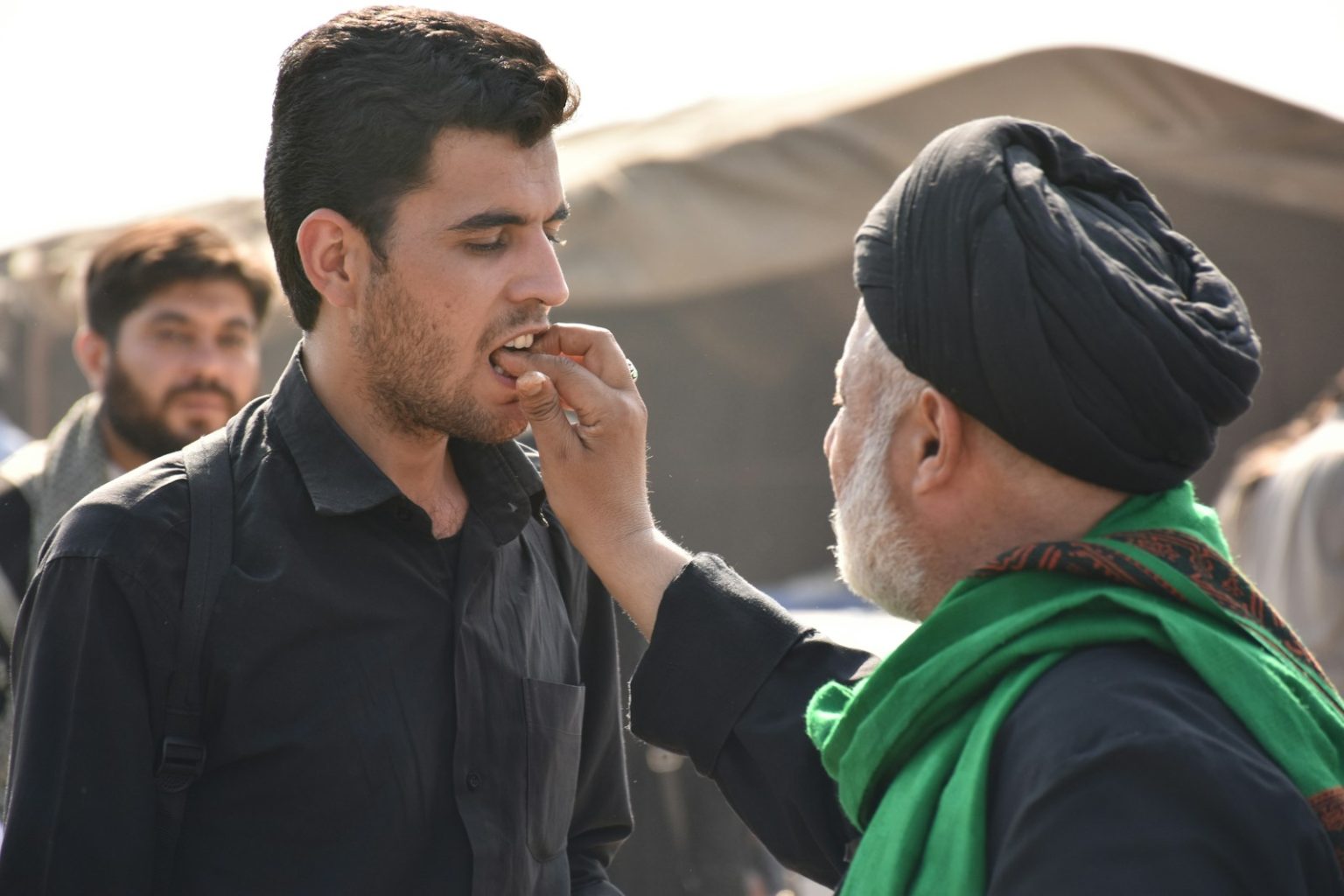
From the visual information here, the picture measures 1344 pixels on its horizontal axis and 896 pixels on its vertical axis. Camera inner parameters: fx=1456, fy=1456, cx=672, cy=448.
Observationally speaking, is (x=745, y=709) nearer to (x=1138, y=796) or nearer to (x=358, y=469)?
(x=358, y=469)

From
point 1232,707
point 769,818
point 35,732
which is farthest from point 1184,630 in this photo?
point 35,732

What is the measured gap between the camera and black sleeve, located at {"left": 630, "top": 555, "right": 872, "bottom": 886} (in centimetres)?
238

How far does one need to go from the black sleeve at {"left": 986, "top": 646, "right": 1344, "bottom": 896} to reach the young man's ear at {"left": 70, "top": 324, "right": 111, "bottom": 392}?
321 cm

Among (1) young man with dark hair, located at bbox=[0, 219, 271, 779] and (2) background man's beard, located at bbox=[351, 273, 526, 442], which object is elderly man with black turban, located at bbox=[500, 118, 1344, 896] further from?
(1) young man with dark hair, located at bbox=[0, 219, 271, 779]

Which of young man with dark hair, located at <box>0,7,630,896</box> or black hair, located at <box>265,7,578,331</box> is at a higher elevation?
black hair, located at <box>265,7,578,331</box>

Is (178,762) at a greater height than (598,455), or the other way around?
(598,455)

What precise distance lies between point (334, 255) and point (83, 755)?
34.3 inches

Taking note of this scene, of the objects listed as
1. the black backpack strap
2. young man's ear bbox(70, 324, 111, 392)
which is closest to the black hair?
the black backpack strap

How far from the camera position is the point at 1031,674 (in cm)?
173

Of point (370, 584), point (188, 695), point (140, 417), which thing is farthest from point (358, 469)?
point (140, 417)

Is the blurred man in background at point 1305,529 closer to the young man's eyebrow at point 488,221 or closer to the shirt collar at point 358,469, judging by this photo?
the shirt collar at point 358,469

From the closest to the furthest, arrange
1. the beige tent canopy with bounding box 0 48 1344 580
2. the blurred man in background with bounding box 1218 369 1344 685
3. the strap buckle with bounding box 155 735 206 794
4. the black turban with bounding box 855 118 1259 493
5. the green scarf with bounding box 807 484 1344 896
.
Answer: the green scarf with bounding box 807 484 1344 896, the black turban with bounding box 855 118 1259 493, the strap buckle with bounding box 155 735 206 794, the blurred man in background with bounding box 1218 369 1344 685, the beige tent canopy with bounding box 0 48 1344 580

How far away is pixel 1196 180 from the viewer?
22.8 ft

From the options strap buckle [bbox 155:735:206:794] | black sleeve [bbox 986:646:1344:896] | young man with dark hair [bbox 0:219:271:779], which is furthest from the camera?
young man with dark hair [bbox 0:219:271:779]
